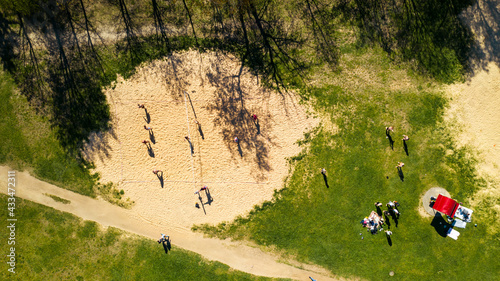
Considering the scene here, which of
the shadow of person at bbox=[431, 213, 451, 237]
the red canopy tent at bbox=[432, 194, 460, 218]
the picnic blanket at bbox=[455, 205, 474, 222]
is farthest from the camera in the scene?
the shadow of person at bbox=[431, 213, 451, 237]

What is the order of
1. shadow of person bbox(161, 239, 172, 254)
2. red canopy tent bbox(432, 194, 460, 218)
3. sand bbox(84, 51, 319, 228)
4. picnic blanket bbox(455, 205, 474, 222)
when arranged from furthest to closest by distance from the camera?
sand bbox(84, 51, 319, 228) → shadow of person bbox(161, 239, 172, 254) → picnic blanket bbox(455, 205, 474, 222) → red canopy tent bbox(432, 194, 460, 218)

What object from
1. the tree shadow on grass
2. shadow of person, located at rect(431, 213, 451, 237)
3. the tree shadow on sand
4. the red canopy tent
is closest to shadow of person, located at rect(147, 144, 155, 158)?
the tree shadow on sand

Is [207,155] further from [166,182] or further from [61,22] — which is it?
[61,22]

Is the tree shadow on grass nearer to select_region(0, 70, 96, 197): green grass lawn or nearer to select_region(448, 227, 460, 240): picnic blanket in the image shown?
select_region(448, 227, 460, 240): picnic blanket

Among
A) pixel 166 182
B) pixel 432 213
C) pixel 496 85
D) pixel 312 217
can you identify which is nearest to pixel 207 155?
pixel 166 182

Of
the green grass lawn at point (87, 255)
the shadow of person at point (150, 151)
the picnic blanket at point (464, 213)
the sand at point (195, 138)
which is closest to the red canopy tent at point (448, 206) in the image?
the picnic blanket at point (464, 213)

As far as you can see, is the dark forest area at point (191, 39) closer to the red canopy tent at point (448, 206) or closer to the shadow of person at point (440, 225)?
the red canopy tent at point (448, 206)

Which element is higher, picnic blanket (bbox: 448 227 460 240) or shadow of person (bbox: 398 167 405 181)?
shadow of person (bbox: 398 167 405 181)

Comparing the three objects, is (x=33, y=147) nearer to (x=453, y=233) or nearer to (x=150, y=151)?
(x=150, y=151)

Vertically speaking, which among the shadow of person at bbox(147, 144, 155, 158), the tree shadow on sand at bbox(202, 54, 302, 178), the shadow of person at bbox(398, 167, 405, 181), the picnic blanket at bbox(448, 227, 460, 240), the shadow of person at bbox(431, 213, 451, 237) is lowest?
the picnic blanket at bbox(448, 227, 460, 240)
